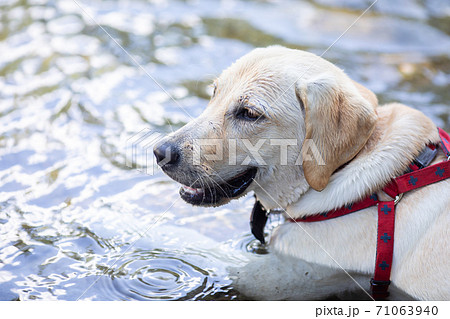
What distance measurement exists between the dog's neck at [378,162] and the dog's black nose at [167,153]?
1001 mm

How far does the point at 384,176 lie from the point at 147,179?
270cm

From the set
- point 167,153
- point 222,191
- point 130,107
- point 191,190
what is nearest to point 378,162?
point 222,191

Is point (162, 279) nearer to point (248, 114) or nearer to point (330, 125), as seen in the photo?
point (248, 114)

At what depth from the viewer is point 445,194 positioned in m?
3.73

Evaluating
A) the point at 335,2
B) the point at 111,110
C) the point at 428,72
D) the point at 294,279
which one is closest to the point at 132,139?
the point at 111,110

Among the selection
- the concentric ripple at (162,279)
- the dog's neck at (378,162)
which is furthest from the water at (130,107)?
the dog's neck at (378,162)

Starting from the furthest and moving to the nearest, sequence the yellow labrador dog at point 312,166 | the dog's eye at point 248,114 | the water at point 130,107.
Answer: the water at point 130,107 → the dog's eye at point 248,114 → the yellow labrador dog at point 312,166

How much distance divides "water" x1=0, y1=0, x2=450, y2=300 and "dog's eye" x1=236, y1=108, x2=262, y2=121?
1228 millimetres

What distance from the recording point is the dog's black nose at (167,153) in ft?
12.6

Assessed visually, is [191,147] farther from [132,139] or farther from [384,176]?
[132,139]

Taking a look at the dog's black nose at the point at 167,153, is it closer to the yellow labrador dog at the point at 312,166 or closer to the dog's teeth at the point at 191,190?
the yellow labrador dog at the point at 312,166

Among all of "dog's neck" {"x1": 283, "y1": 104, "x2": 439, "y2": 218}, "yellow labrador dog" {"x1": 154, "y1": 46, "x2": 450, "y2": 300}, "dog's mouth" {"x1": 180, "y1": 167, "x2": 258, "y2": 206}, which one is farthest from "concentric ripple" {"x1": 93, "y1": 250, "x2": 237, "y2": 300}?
"dog's neck" {"x1": 283, "y1": 104, "x2": 439, "y2": 218}

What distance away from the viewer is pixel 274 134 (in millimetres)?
3902

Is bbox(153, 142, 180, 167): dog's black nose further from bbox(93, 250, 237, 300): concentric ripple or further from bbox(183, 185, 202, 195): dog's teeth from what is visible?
bbox(93, 250, 237, 300): concentric ripple
